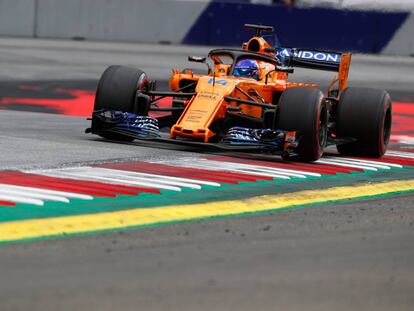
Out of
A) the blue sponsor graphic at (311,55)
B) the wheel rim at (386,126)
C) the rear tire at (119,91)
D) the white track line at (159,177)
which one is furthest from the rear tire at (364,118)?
the white track line at (159,177)

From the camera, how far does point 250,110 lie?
13711 millimetres

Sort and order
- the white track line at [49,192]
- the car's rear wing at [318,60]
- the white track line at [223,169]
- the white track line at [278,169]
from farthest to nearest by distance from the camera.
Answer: the car's rear wing at [318,60]
the white track line at [278,169]
the white track line at [223,169]
the white track line at [49,192]

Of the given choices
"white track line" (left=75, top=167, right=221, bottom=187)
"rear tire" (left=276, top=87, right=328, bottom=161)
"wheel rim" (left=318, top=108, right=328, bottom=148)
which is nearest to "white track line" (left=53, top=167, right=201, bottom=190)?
"white track line" (left=75, top=167, right=221, bottom=187)

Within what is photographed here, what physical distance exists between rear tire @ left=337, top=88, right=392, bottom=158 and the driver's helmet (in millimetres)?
1158

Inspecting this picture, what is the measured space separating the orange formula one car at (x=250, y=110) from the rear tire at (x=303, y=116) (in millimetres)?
10

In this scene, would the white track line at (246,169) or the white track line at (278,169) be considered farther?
the white track line at (278,169)

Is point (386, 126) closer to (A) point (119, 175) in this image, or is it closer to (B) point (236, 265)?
(A) point (119, 175)

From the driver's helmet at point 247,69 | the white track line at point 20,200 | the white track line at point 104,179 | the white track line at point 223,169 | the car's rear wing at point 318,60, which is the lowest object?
the white track line at point 20,200

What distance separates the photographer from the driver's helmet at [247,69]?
559 inches

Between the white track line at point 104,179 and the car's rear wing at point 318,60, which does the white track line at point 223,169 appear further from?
the car's rear wing at point 318,60

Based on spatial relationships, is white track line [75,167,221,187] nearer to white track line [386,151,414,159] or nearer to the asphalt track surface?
the asphalt track surface

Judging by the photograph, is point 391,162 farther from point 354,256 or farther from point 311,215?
point 354,256

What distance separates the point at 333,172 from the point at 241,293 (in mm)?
5899

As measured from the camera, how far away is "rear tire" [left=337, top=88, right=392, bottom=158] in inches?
535
